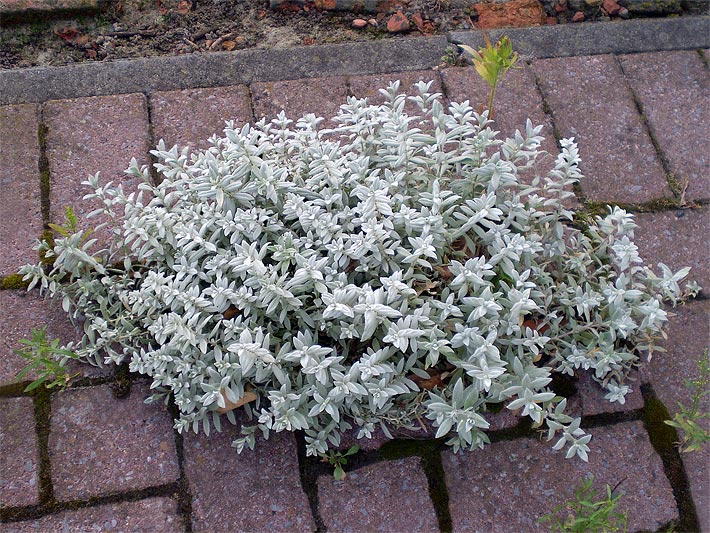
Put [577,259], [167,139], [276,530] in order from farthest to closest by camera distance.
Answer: [167,139] → [577,259] → [276,530]

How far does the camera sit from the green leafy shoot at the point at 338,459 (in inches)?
86.7

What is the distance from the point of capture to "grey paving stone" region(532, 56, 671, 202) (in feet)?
9.23

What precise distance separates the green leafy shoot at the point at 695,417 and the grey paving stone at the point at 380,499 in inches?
32.5

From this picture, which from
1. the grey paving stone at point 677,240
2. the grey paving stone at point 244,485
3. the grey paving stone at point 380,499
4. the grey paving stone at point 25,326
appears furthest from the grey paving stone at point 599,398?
the grey paving stone at point 25,326

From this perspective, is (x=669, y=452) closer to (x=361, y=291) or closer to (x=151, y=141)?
(x=361, y=291)

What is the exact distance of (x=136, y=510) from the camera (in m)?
2.17

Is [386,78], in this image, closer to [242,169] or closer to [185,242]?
[242,169]

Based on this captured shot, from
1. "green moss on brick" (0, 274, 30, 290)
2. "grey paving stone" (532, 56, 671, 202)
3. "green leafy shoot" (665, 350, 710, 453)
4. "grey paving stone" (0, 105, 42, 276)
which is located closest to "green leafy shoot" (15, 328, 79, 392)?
"green moss on brick" (0, 274, 30, 290)

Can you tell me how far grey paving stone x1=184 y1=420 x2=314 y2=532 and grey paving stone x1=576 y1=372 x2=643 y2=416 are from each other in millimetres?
1031

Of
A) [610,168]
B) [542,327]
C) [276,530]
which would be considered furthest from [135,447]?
[610,168]

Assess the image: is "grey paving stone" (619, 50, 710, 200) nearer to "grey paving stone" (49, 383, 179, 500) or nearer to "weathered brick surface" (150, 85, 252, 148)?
"weathered brick surface" (150, 85, 252, 148)

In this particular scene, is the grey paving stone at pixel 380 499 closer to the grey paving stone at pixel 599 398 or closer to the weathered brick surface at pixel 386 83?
the grey paving stone at pixel 599 398

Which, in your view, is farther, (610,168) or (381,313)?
(610,168)

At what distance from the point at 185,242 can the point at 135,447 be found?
711 millimetres
